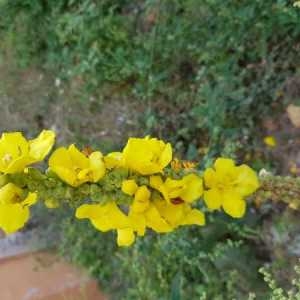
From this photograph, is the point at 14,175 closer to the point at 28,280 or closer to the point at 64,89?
the point at 28,280

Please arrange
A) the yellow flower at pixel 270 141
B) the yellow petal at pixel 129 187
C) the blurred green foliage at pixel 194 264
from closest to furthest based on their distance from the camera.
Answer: the yellow petal at pixel 129 187
the blurred green foliage at pixel 194 264
the yellow flower at pixel 270 141

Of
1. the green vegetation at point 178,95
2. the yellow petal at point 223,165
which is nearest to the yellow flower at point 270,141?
the green vegetation at point 178,95

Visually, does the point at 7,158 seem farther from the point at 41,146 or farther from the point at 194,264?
the point at 194,264

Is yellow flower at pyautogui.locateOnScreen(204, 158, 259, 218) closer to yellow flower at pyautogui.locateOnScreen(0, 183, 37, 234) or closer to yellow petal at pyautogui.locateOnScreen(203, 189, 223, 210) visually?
yellow petal at pyautogui.locateOnScreen(203, 189, 223, 210)

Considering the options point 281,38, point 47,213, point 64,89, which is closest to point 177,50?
point 281,38

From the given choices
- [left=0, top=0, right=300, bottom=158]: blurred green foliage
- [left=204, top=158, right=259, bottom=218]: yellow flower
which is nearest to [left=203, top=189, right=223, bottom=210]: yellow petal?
[left=204, top=158, right=259, bottom=218]: yellow flower

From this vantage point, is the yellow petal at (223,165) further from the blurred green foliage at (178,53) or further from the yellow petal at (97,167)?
the blurred green foliage at (178,53)
